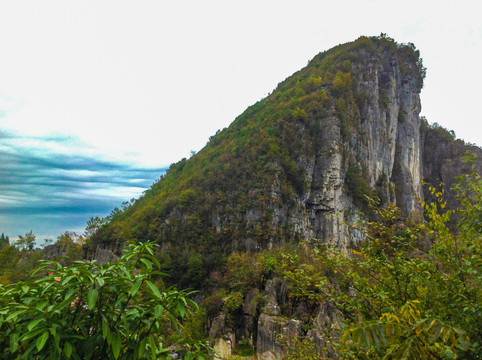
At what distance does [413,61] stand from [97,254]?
66996mm

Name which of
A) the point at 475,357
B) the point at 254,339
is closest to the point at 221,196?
the point at 254,339

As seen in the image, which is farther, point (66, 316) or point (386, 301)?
point (386, 301)

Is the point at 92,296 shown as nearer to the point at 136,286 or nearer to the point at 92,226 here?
the point at 136,286

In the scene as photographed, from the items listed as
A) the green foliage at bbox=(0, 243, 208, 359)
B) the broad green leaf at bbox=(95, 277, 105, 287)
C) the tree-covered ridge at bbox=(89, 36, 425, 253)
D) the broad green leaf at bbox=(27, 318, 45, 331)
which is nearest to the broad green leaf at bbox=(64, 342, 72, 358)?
the green foliage at bbox=(0, 243, 208, 359)

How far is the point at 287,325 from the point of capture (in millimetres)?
17188

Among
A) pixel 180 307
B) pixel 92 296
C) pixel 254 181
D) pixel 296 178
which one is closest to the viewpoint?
pixel 92 296

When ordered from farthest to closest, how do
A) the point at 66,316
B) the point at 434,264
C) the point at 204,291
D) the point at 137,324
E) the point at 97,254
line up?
the point at 97,254, the point at 204,291, the point at 434,264, the point at 137,324, the point at 66,316

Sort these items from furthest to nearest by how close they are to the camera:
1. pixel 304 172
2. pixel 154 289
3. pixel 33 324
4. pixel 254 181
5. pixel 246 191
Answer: pixel 304 172 < pixel 246 191 < pixel 254 181 < pixel 154 289 < pixel 33 324

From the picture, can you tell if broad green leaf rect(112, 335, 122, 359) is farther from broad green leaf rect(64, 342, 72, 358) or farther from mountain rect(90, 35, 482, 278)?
mountain rect(90, 35, 482, 278)

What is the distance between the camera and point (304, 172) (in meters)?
38.6

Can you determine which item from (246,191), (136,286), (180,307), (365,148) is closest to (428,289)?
(180,307)

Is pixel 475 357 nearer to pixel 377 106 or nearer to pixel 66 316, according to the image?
pixel 66 316

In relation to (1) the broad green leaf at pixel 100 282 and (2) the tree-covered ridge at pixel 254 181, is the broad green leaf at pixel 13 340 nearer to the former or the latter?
(1) the broad green leaf at pixel 100 282

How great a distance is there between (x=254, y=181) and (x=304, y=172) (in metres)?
7.62
